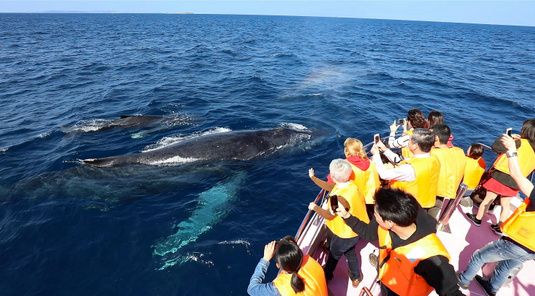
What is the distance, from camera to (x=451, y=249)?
19.2 ft

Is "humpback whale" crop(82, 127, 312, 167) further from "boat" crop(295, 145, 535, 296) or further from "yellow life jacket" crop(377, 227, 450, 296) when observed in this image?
"yellow life jacket" crop(377, 227, 450, 296)

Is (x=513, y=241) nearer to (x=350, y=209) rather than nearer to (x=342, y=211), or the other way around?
(x=350, y=209)

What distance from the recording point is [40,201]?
9.17 metres

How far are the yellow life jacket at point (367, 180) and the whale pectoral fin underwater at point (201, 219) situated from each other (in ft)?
15.3

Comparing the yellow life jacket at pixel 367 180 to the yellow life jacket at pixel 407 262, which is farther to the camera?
the yellow life jacket at pixel 367 180

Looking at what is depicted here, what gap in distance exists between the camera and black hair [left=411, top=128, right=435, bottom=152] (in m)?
4.66

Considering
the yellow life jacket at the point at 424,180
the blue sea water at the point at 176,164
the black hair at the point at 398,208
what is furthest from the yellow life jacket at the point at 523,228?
the blue sea water at the point at 176,164

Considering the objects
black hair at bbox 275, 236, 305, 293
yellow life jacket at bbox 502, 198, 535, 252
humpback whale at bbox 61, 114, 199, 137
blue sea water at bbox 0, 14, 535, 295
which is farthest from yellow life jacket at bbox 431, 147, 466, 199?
humpback whale at bbox 61, 114, 199, 137

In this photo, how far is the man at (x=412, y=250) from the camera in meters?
3.04

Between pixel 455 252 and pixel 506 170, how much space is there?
1.97m

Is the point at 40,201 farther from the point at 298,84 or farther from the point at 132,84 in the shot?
the point at 298,84

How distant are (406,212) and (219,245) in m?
5.46

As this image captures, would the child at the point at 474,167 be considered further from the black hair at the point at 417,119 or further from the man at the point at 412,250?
the man at the point at 412,250

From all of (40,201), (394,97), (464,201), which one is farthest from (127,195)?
(394,97)
